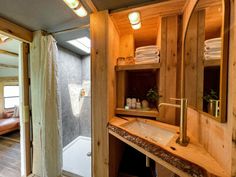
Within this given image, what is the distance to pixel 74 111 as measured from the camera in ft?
8.57

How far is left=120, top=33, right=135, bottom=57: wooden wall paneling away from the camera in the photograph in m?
1.53

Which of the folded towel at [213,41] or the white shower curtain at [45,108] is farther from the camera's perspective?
the white shower curtain at [45,108]

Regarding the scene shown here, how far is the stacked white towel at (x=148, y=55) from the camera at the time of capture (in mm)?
1192

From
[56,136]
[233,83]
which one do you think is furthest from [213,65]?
[56,136]

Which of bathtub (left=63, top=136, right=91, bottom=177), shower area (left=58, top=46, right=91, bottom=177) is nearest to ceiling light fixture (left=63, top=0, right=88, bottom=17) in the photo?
shower area (left=58, top=46, right=91, bottom=177)

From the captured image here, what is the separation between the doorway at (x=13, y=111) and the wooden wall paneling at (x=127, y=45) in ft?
4.43

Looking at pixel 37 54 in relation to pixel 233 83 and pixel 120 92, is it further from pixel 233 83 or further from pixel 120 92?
pixel 233 83

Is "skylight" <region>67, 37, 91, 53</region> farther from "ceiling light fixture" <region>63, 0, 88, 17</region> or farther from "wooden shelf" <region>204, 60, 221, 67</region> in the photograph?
"wooden shelf" <region>204, 60, 221, 67</region>

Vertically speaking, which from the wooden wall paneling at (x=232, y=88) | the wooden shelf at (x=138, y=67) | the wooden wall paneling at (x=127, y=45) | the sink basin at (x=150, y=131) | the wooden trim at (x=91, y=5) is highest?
the wooden trim at (x=91, y=5)

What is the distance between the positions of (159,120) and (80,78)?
7.21ft

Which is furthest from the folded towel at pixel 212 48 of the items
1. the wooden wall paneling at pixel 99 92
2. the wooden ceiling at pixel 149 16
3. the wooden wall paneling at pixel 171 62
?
the wooden wall paneling at pixel 99 92

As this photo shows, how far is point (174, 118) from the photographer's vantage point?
1.15 m

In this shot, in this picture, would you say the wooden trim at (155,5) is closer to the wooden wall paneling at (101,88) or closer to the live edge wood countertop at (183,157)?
the wooden wall paneling at (101,88)

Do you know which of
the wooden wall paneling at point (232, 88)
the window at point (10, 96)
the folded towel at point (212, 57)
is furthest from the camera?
Result: the window at point (10, 96)
